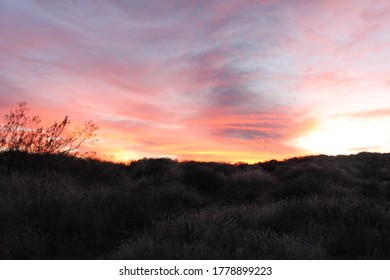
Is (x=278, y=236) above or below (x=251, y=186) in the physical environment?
below

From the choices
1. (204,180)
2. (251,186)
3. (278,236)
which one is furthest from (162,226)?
(251,186)

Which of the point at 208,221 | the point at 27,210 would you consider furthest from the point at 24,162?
the point at 208,221

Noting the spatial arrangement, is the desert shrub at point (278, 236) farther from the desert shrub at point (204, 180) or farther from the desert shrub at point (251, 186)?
the desert shrub at point (204, 180)

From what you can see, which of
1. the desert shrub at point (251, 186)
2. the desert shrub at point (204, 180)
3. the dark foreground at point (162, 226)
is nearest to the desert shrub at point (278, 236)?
the dark foreground at point (162, 226)

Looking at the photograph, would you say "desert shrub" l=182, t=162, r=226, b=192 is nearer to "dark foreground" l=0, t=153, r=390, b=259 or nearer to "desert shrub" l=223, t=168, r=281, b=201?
"desert shrub" l=223, t=168, r=281, b=201

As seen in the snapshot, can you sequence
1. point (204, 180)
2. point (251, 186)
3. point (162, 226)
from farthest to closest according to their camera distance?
point (251, 186)
point (204, 180)
point (162, 226)

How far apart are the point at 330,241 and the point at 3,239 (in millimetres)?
5709

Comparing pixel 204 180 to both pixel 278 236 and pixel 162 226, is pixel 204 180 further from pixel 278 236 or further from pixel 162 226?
pixel 278 236

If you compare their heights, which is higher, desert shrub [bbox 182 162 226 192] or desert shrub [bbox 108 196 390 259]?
desert shrub [bbox 182 162 226 192]

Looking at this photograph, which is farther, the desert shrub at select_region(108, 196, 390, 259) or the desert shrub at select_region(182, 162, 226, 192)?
the desert shrub at select_region(182, 162, 226, 192)

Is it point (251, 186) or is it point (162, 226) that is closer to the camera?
point (162, 226)

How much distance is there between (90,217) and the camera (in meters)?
7.75

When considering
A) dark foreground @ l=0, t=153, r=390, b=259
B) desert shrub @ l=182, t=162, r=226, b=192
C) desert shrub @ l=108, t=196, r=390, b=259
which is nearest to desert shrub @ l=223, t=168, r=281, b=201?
desert shrub @ l=182, t=162, r=226, b=192

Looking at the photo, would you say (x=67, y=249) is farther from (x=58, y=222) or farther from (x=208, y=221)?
(x=208, y=221)
